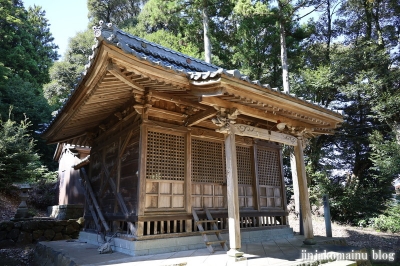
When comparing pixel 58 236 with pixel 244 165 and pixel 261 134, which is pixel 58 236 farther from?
pixel 261 134

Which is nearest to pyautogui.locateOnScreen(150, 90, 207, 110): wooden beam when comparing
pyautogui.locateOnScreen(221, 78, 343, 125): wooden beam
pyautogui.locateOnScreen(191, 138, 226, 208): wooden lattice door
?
pyautogui.locateOnScreen(191, 138, 226, 208): wooden lattice door

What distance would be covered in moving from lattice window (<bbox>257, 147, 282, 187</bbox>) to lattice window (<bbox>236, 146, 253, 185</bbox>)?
1.38 ft

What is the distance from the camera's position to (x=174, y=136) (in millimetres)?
6289

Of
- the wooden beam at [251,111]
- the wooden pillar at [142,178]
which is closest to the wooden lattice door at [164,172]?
the wooden pillar at [142,178]

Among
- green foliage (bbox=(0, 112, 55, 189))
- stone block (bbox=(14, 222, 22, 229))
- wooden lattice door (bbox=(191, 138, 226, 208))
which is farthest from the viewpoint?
green foliage (bbox=(0, 112, 55, 189))

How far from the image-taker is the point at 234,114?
5.27 metres

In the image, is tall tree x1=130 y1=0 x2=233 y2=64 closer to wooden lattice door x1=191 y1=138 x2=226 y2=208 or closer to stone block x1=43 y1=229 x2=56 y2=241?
wooden lattice door x1=191 y1=138 x2=226 y2=208

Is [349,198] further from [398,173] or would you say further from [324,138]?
[324,138]

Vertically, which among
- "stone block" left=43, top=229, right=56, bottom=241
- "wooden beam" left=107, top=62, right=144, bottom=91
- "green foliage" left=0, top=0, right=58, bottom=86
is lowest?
"stone block" left=43, top=229, right=56, bottom=241

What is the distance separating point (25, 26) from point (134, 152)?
89.5 ft

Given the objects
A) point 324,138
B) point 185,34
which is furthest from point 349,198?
point 185,34

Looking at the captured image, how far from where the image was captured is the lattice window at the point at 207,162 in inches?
259

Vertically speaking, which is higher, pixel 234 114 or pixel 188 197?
pixel 234 114

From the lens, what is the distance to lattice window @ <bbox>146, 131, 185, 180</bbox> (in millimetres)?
5861
